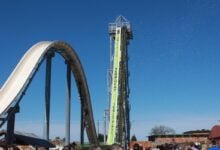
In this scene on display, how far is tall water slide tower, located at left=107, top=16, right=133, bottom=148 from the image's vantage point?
214 feet

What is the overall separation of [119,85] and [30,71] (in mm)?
35136

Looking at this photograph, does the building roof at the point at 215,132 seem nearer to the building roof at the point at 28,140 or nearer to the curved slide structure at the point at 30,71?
the building roof at the point at 28,140

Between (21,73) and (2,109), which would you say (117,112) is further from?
(2,109)

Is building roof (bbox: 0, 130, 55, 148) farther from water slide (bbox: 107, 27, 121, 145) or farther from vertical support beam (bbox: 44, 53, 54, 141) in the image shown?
water slide (bbox: 107, 27, 121, 145)

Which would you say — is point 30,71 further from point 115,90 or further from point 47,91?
point 115,90

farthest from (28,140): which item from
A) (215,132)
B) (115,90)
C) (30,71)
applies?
(115,90)

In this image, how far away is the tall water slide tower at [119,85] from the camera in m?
65.3

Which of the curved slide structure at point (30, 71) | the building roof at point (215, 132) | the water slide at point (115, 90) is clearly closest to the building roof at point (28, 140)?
the curved slide structure at point (30, 71)

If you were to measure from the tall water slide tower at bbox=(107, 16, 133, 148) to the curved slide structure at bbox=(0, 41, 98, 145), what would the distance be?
64.9ft

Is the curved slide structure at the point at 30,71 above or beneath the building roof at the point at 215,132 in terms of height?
above

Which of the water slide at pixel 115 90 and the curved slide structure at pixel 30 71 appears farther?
the water slide at pixel 115 90

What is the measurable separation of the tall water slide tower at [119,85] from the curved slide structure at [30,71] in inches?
779

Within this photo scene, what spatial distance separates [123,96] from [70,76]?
1040 inches

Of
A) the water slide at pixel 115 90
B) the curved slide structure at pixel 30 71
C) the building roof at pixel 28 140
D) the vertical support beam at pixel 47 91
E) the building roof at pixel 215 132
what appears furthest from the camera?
the water slide at pixel 115 90
